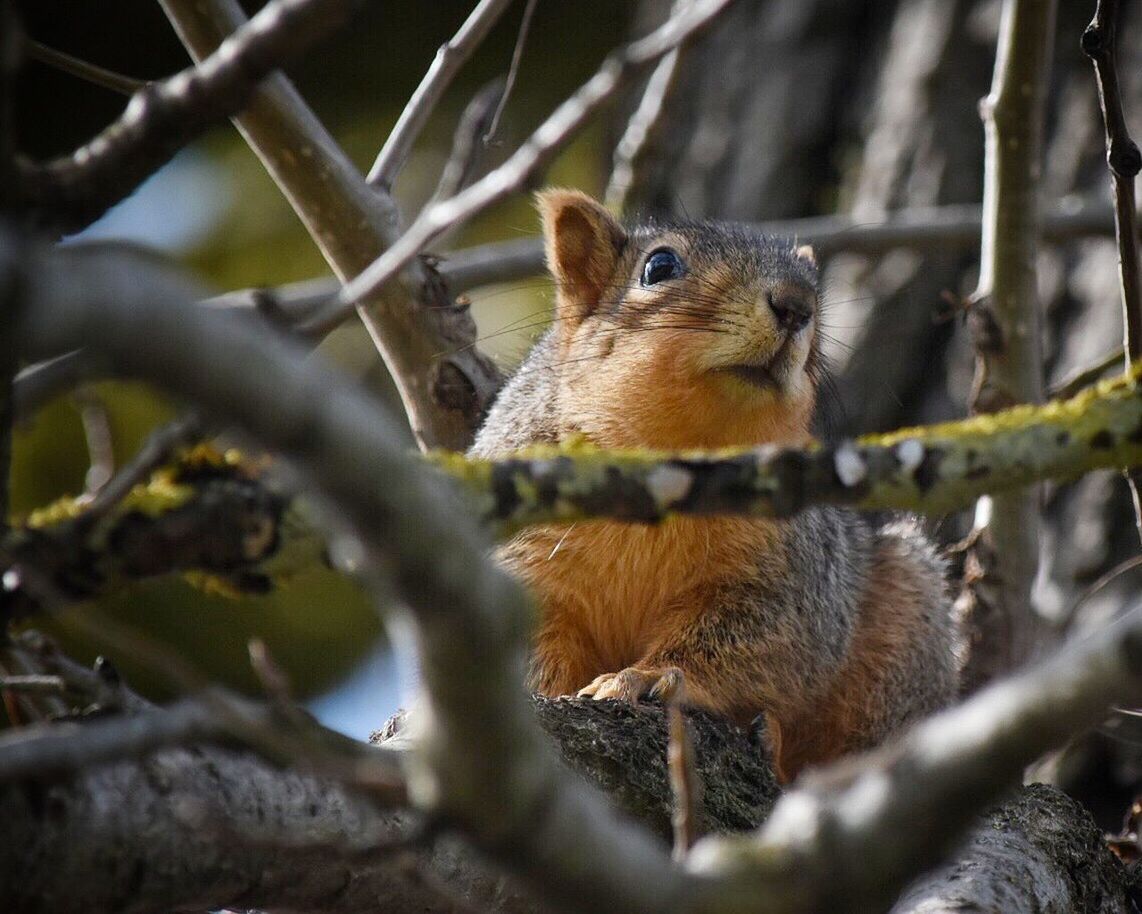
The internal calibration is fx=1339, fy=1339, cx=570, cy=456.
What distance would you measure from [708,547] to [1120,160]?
1.61m

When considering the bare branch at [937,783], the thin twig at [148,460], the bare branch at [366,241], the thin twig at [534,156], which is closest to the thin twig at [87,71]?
the bare branch at [366,241]

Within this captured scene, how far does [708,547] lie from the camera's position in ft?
12.9

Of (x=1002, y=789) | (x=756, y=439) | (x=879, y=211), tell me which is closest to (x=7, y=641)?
(x=1002, y=789)

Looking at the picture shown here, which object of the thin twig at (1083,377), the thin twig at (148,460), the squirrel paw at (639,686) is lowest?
the squirrel paw at (639,686)

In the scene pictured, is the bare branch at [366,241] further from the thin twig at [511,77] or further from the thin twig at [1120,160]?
the thin twig at [1120,160]

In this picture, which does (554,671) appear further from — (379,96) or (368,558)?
(379,96)

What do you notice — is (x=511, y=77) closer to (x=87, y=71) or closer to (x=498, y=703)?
(x=87, y=71)

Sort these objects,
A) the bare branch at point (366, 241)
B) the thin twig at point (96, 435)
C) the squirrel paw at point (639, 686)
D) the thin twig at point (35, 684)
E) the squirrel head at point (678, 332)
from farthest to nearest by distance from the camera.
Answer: the squirrel head at point (678, 332) < the thin twig at point (96, 435) < the bare branch at point (366, 241) < the squirrel paw at point (639, 686) < the thin twig at point (35, 684)

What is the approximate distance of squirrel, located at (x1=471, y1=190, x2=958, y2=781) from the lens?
12.2ft

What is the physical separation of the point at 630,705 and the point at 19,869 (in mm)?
1601

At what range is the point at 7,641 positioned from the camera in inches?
69.9

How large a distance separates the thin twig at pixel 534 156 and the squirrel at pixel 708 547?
1.68 meters

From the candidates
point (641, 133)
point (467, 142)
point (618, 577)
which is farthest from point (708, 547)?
point (467, 142)

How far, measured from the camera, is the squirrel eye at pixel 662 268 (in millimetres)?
4215
